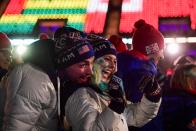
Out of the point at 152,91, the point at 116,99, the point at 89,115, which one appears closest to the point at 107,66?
the point at 152,91

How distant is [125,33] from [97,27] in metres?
0.99

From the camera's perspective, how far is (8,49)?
15.1ft

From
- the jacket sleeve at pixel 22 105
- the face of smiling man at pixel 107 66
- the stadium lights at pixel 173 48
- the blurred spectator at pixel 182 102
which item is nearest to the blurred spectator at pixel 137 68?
the blurred spectator at pixel 182 102

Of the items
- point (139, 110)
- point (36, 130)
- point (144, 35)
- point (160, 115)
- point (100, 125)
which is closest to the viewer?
point (100, 125)

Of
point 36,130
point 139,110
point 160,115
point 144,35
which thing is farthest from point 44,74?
point 144,35

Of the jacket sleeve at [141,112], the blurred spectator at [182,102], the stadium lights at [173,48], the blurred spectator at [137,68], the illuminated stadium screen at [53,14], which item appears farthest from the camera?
the illuminated stadium screen at [53,14]

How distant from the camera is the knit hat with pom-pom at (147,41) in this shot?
371 centimetres

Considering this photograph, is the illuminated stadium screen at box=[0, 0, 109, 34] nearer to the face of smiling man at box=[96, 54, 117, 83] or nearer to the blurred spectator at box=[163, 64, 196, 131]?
the blurred spectator at box=[163, 64, 196, 131]

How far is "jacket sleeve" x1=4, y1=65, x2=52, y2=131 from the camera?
232 centimetres

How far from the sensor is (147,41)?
12.5 feet

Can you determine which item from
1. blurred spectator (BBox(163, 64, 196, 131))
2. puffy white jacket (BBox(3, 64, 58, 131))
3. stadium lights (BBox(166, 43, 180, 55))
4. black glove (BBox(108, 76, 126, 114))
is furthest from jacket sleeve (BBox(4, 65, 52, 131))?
stadium lights (BBox(166, 43, 180, 55))

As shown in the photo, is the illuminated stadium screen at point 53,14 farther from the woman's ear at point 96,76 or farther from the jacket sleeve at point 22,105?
the jacket sleeve at point 22,105

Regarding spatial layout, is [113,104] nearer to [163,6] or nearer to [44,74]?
[44,74]

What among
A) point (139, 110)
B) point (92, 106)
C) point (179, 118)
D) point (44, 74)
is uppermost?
point (44, 74)
